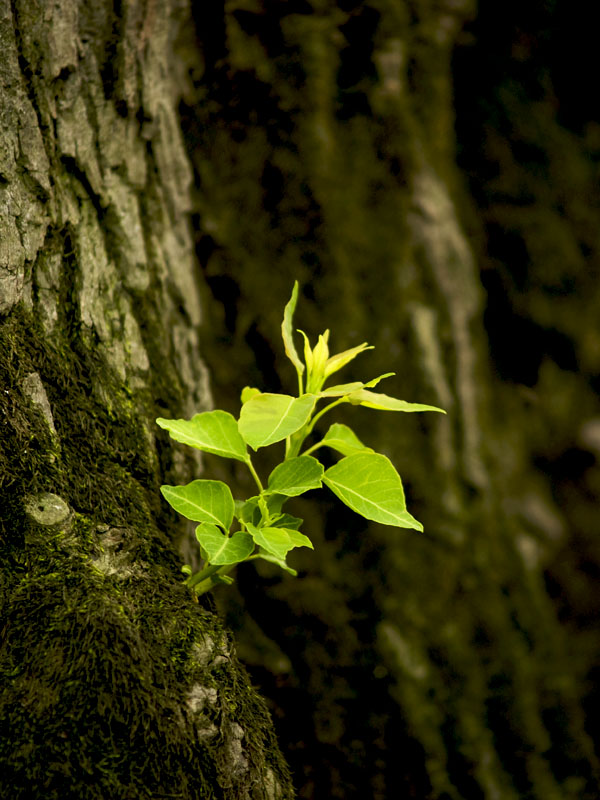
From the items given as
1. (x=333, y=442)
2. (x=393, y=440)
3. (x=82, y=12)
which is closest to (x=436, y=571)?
(x=393, y=440)

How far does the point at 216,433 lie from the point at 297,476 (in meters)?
0.13

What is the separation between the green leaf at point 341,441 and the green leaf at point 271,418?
0.36 ft

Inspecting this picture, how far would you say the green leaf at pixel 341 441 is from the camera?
0.90 m

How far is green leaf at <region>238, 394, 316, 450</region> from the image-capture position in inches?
29.1

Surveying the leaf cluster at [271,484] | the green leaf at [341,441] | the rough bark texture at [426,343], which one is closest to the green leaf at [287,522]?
the leaf cluster at [271,484]

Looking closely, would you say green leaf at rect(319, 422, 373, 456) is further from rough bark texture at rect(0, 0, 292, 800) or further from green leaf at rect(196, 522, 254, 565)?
rough bark texture at rect(0, 0, 292, 800)

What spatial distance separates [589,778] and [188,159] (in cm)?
224

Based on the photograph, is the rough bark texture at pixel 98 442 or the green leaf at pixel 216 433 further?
the green leaf at pixel 216 433

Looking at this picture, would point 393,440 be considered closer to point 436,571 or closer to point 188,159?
point 436,571

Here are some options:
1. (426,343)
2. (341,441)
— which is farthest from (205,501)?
(426,343)

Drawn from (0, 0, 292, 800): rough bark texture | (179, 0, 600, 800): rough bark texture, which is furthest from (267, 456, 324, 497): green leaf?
(179, 0, 600, 800): rough bark texture

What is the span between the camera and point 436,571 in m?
1.79

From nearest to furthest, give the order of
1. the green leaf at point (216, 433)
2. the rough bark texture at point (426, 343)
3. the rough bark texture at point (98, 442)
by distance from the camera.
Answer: the rough bark texture at point (98, 442) < the green leaf at point (216, 433) < the rough bark texture at point (426, 343)

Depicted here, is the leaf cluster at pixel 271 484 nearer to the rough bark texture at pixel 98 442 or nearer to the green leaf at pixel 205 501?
the green leaf at pixel 205 501
